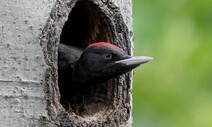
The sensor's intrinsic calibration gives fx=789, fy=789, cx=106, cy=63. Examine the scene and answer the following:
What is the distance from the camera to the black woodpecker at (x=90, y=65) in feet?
14.6

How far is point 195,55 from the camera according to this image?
19.0ft

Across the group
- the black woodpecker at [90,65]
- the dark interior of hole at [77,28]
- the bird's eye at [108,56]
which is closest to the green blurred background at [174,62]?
the dark interior of hole at [77,28]

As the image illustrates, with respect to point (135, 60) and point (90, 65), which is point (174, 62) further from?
point (135, 60)

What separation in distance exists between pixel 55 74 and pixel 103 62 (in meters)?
0.53

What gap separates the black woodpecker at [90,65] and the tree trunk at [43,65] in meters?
0.10

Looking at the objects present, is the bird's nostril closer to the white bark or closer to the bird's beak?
the bird's beak

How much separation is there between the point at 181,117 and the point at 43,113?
2.26 meters

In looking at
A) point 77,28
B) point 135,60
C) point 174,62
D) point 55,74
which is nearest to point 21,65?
point 55,74

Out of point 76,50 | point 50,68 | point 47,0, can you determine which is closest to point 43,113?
point 50,68

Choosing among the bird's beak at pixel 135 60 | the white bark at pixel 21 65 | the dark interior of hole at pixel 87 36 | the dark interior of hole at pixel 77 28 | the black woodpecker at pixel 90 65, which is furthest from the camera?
the dark interior of hole at pixel 77 28

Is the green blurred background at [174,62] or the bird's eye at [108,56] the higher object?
the bird's eye at [108,56]

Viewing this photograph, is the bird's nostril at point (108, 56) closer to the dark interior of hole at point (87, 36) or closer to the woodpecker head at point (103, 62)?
the woodpecker head at point (103, 62)

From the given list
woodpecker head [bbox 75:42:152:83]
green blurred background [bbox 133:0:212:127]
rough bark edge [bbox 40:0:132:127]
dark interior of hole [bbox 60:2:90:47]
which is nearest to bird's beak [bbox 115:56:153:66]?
woodpecker head [bbox 75:42:152:83]

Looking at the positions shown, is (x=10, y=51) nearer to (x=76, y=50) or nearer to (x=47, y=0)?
(x=47, y=0)
